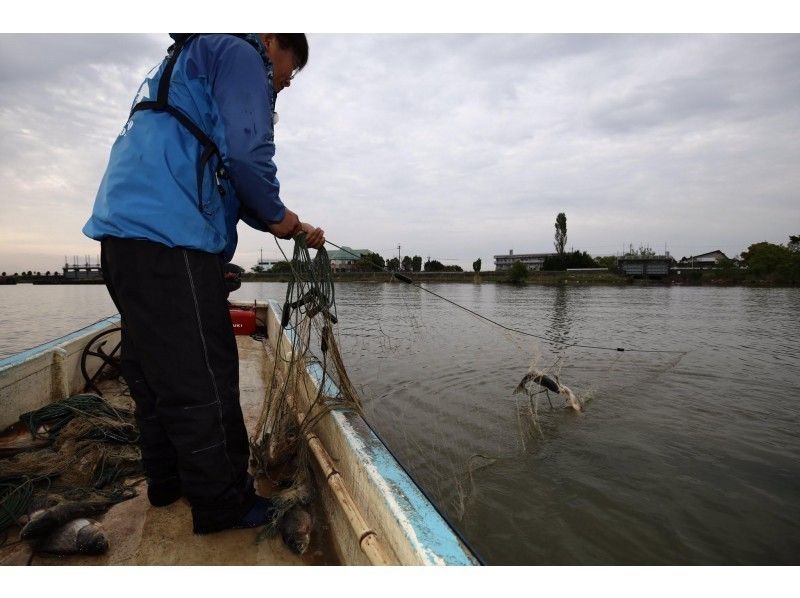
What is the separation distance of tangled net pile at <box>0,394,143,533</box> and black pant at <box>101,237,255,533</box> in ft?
2.58

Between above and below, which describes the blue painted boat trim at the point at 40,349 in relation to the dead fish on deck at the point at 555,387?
above

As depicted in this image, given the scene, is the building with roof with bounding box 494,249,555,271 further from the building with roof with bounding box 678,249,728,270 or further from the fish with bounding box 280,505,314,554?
the fish with bounding box 280,505,314,554

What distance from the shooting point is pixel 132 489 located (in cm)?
259

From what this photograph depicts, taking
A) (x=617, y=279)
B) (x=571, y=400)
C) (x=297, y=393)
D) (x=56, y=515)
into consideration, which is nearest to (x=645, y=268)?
(x=617, y=279)

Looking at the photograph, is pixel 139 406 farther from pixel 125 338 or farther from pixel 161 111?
pixel 161 111

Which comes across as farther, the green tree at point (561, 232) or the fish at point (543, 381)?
the green tree at point (561, 232)

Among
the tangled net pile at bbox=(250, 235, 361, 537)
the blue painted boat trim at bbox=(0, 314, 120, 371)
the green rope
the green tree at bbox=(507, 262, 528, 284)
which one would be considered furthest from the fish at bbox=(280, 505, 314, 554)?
the green tree at bbox=(507, 262, 528, 284)

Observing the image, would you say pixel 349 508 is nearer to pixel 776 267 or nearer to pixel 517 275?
pixel 517 275

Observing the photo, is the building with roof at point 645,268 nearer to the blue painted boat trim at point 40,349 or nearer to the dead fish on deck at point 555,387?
the dead fish on deck at point 555,387

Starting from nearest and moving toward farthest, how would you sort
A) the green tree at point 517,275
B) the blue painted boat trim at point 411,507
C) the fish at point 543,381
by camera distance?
the blue painted boat trim at point 411,507 → the fish at point 543,381 → the green tree at point 517,275

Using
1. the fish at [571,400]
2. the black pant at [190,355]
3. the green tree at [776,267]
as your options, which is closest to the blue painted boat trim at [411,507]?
the black pant at [190,355]

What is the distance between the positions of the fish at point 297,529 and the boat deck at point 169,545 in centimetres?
5

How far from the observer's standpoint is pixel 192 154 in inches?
75.7

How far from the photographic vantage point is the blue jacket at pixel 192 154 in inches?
72.6
